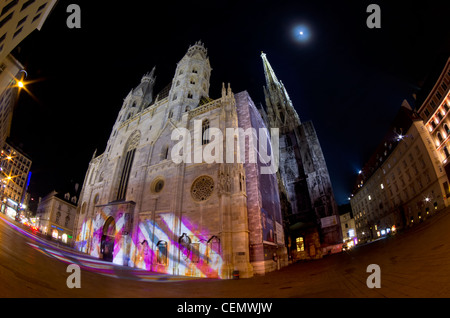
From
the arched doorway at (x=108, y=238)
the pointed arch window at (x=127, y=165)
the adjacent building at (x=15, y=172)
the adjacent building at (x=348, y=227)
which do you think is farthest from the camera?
the adjacent building at (x=348, y=227)

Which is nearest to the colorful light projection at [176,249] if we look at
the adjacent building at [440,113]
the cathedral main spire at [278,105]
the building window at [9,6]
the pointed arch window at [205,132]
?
the pointed arch window at [205,132]

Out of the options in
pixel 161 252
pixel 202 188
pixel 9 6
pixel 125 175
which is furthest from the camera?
pixel 125 175

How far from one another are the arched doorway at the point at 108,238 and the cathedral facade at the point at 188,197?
0.11 metres

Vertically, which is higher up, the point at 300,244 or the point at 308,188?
the point at 308,188

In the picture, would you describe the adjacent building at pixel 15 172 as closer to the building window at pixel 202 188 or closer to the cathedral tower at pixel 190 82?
the cathedral tower at pixel 190 82

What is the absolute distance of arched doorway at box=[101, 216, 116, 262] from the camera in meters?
23.6

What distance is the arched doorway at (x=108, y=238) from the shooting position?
77.4ft

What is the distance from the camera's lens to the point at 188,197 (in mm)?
20297

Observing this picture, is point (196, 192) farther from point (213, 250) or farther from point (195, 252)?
point (213, 250)

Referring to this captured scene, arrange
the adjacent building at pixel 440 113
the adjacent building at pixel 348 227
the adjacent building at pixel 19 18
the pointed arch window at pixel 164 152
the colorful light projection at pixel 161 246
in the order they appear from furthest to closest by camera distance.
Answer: the adjacent building at pixel 348 227 → the adjacent building at pixel 440 113 → the pointed arch window at pixel 164 152 → the colorful light projection at pixel 161 246 → the adjacent building at pixel 19 18

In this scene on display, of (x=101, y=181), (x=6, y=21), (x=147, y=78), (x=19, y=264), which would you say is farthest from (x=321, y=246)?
(x=147, y=78)

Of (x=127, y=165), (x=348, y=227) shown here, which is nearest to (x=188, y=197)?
(x=127, y=165)

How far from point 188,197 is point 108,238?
42.2 ft
